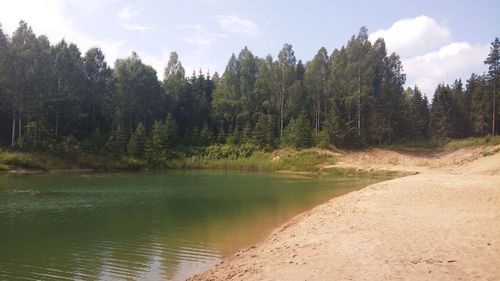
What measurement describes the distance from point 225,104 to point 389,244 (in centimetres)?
6870

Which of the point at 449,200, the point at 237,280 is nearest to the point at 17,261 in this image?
the point at 237,280

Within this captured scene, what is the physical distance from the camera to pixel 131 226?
20.5m

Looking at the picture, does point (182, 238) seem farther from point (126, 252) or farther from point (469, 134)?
point (469, 134)

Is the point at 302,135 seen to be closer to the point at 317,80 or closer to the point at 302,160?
the point at 302,160

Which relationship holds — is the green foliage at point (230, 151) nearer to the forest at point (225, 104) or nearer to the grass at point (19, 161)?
the forest at point (225, 104)

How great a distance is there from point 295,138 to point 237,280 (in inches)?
2237

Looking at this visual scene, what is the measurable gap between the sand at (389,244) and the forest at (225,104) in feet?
147

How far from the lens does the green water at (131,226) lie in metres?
13.6

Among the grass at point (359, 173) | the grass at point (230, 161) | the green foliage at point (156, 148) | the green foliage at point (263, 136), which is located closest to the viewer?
the grass at point (359, 173)

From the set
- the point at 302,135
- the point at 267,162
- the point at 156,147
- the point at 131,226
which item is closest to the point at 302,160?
the point at 267,162

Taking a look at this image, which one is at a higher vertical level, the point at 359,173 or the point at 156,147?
the point at 156,147

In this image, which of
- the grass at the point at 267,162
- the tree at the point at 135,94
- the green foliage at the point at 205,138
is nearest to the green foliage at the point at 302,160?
the grass at the point at 267,162

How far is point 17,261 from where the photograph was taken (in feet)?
45.9

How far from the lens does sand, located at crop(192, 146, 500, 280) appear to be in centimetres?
1007
